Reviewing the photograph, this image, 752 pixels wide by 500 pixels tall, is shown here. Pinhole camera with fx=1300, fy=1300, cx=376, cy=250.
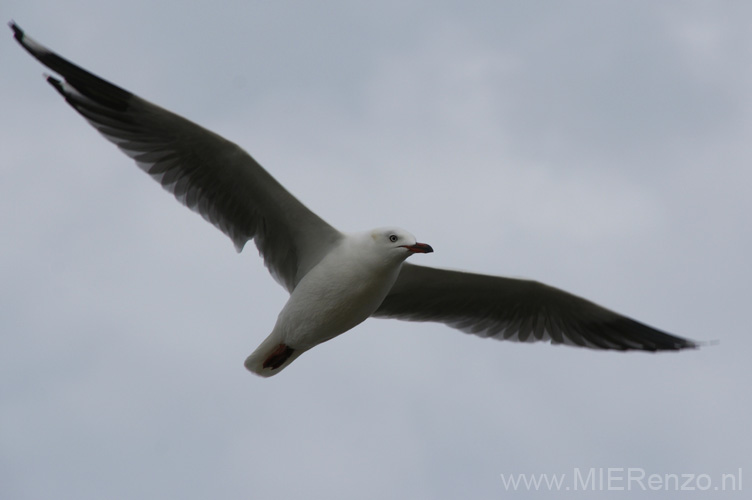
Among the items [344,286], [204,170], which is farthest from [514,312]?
[204,170]

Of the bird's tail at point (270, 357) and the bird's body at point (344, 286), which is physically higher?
the bird's body at point (344, 286)

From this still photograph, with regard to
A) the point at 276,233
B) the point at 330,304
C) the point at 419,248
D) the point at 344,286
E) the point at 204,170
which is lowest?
the point at 330,304

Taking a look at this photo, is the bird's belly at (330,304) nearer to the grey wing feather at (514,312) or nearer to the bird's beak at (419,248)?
the bird's beak at (419,248)

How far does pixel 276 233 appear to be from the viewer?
11.7 m

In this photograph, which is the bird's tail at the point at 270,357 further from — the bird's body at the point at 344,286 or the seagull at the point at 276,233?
the bird's body at the point at 344,286

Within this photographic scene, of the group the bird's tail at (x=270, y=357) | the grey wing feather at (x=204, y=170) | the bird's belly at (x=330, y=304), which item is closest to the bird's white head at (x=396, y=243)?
Result: the bird's belly at (x=330, y=304)

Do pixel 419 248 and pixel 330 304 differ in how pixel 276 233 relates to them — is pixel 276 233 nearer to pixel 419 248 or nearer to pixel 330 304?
pixel 330 304

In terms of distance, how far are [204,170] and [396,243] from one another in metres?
1.90

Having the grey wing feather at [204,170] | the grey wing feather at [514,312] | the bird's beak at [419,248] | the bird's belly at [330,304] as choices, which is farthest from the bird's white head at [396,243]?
the grey wing feather at [514,312]

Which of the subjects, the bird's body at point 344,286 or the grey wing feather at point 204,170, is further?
the grey wing feather at point 204,170

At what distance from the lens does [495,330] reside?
12.9 meters

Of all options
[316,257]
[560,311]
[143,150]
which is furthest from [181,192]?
[560,311]

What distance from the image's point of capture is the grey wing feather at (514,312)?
12.4 metres

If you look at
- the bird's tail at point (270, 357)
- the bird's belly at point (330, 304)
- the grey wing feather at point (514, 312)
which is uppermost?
the grey wing feather at point (514, 312)
